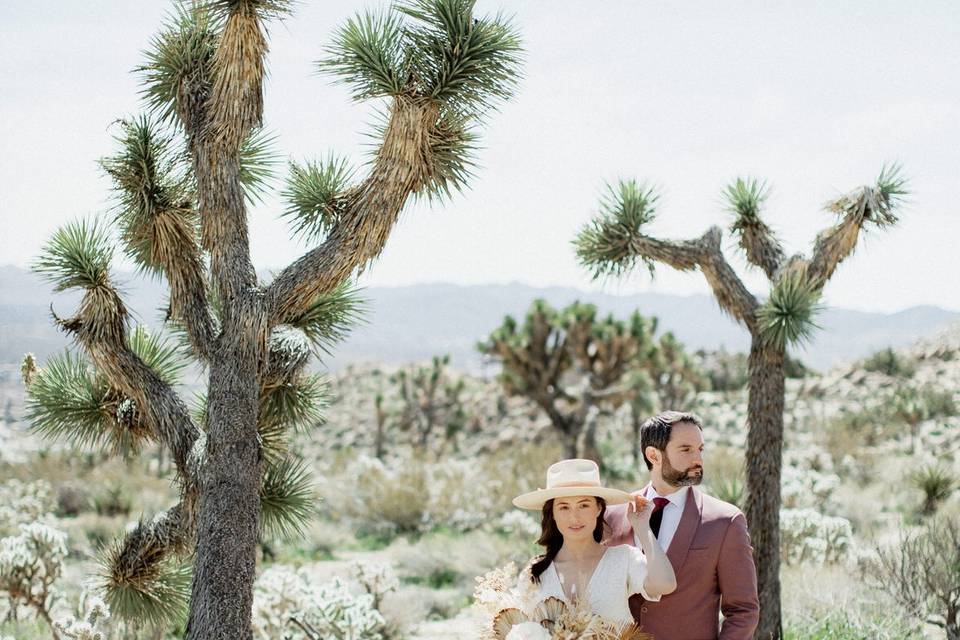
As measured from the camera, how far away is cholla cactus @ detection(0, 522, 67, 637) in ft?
26.1

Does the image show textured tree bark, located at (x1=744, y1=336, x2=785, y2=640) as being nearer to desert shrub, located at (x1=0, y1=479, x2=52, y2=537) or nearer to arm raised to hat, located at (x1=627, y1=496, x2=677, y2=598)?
arm raised to hat, located at (x1=627, y1=496, x2=677, y2=598)

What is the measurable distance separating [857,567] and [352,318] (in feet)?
19.9

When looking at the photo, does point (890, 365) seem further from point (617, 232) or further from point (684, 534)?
point (684, 534)

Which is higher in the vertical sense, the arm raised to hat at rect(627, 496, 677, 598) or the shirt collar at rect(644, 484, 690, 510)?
the shirt collar at rect(644, 484, 690, 510)

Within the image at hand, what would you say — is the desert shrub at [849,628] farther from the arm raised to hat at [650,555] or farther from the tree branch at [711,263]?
the arm raised to hat at [650,555]

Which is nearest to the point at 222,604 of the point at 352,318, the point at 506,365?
the point at 352,318

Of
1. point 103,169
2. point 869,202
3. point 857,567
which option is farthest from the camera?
point 857,567

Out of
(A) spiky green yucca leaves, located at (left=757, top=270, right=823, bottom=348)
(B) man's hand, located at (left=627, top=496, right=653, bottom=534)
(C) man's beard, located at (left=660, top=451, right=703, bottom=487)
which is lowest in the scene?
(B) man's hand, located at (left=627, top=496, right=653, bottom=534)

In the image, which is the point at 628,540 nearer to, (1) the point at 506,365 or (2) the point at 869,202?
(2) the point at 869,202

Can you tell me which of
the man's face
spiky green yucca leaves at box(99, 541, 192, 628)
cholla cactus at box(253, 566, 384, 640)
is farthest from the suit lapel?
cholla cactus at box(253, 566, 384, 640)

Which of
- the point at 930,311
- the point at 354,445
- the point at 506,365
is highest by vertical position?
the point at 930,311

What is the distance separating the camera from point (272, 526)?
6.81 m

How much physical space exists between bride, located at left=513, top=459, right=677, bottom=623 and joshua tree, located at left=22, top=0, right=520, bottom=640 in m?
2.33

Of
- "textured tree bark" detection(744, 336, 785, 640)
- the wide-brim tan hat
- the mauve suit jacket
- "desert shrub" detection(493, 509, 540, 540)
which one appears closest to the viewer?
the wide-brim tan hat
